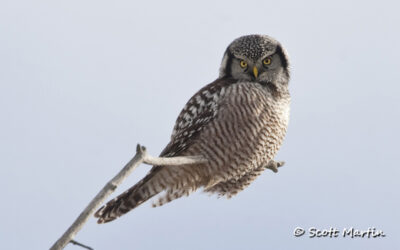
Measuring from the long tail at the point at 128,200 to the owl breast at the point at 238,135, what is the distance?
514 mm

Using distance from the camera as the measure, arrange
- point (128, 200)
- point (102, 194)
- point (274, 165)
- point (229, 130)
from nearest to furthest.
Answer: point (102, 194) → point (229, 130) → point (128, 200) → point (274, 165)

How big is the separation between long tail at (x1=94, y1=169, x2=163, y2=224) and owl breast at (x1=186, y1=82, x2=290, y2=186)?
0.51m

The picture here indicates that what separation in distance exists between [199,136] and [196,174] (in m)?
0.37

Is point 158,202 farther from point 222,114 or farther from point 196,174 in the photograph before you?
point 222,114

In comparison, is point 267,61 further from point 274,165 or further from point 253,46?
point 274,165

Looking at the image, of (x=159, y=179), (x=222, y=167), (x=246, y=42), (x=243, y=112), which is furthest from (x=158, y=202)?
(x=246, y=42)

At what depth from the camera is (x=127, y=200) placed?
6.70 metres

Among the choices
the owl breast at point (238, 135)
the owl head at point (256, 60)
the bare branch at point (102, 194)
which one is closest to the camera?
the bare branch at point (102, 194)

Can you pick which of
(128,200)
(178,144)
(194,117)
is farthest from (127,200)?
(194,117)

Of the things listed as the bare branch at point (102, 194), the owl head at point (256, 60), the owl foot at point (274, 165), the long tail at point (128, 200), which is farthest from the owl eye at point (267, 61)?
the bare branch at point (102, 194)

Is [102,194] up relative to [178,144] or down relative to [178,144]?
up

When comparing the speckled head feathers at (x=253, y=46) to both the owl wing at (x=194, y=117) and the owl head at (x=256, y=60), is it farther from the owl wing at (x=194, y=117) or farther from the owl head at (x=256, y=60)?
the owl wing at (x=194, y=117)

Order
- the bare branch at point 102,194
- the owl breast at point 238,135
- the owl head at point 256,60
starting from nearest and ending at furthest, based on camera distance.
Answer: the bare branch at point 102,194 → the owl breast at point 238,135 → the owl head at point 256,60

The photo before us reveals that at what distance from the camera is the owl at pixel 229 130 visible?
21.7 feet
